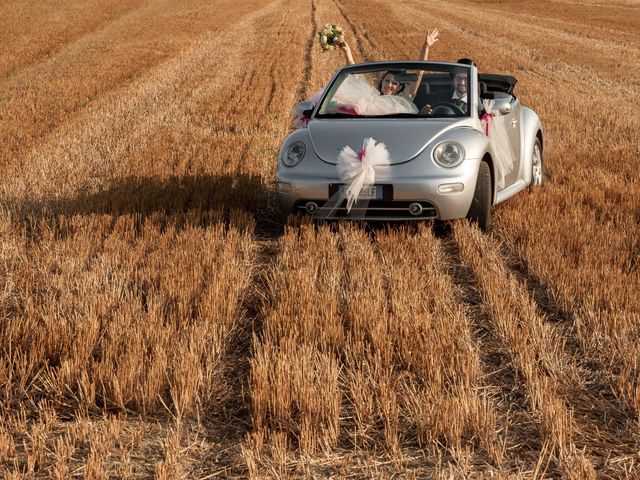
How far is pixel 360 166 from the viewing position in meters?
6.13

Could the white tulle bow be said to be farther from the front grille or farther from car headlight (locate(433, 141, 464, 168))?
car headlight (locate(433, 141, 464, 168))

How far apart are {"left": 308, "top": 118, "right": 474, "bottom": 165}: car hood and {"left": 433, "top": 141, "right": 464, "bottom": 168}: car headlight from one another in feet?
0.33

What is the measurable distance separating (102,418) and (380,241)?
311 cm

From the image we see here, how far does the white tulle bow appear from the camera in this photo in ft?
20.1

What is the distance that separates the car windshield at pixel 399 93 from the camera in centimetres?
713

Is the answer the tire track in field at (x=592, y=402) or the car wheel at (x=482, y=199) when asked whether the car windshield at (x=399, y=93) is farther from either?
the tire track in field at (x=592, y=402)

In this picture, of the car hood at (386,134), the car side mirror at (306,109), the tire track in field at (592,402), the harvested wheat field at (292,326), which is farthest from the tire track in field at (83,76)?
the tire track in field at (592,402)

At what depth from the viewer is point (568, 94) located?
16.2 m

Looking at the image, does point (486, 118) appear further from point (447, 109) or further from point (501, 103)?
point (447, 109)

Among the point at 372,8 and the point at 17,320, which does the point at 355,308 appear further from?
the point at 372,8

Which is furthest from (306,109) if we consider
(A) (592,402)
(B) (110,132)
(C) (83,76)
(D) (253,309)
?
(C) (83,76)

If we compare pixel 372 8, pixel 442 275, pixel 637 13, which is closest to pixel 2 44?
pixel 372 8

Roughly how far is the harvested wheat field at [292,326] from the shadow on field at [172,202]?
4 centimetres

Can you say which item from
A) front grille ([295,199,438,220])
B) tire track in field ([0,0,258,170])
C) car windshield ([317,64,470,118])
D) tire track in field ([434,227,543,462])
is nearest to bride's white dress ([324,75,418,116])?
car windshield ([317,64,470,118])
